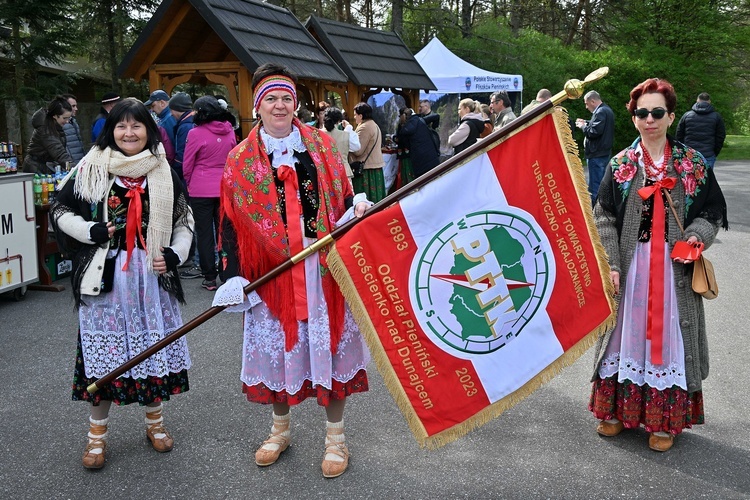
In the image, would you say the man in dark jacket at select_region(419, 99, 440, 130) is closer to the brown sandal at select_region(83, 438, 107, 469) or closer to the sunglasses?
the sunglasses

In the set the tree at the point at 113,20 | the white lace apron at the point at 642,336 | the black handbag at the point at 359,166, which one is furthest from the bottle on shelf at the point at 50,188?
the tree at the point at 113,20

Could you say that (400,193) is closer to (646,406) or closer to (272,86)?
(272,86)

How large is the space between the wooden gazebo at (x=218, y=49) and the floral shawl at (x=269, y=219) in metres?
5.50

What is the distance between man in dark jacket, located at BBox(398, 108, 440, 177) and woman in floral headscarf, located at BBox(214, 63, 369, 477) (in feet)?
23.8

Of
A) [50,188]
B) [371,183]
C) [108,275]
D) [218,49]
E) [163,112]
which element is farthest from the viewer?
[218,49]

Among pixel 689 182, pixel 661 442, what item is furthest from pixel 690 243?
pixel 661 442

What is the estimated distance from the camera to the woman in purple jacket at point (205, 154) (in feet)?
23.4

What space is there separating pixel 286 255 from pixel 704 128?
1022 cm

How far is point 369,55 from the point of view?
1357cm

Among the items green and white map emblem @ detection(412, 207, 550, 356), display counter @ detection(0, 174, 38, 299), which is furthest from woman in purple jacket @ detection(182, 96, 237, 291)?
green and white map emblem @ detection(412, 207, 550, 356)

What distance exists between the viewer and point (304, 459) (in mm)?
3740

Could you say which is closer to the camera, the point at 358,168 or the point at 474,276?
the point at 474,276

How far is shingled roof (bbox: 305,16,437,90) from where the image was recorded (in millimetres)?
12625

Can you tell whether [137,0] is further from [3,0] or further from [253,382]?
[253,382]
